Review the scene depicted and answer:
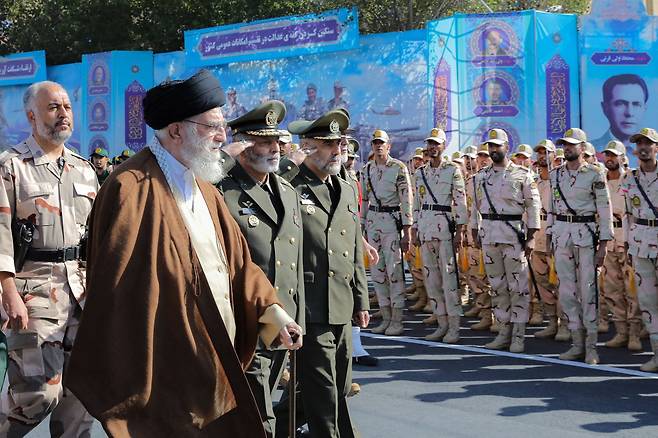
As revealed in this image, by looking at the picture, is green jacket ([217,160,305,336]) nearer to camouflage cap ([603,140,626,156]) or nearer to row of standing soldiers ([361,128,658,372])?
row of standing soldiers ([361,128,658,372])

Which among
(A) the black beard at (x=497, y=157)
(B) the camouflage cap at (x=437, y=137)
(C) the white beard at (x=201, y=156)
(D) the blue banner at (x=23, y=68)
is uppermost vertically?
(D) the blue banner at (x=23, y=68)

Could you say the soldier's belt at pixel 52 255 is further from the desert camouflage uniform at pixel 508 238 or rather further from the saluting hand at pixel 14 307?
the desert camouflage uniform at pixel 508 238

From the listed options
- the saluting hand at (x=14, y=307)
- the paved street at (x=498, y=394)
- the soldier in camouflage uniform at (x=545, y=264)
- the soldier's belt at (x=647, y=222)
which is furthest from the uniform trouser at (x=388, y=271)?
the saluting hand at (x=14, y=307)

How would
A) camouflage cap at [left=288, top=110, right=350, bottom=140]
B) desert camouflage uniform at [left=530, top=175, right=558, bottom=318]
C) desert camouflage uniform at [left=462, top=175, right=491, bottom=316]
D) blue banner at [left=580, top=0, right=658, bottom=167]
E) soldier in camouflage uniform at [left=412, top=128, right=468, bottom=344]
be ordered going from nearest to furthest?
camouflage cap at [left=288, top=110, right=350, bottom=140], soldier in camouflage uniform at [left=412, top=128, right=468, bottom=344], desert camouflage uniform at [left=530, top=175, right=558, bottom=318], desert camouflage uniform at [left=462, top=175, right=491, bottom=316], blue banner at [left=580, top=0, right=658, bottom=167]

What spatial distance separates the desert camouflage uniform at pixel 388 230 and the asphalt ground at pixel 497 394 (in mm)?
956

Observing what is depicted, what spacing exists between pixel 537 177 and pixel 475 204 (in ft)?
7.57

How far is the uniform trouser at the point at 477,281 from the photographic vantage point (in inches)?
504

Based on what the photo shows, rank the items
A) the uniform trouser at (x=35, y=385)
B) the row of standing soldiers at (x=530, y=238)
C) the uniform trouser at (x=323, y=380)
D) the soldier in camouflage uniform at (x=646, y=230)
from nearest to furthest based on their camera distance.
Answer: the uniform trouser at (x=35, y=385), the uniform trouser at (x=323, y=380), the soldier in camouflage uniform at (x=646, y=230), the row of standing soldiers at (x=530, y=238)

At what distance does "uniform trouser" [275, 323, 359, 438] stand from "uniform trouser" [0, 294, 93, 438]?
1.30 m

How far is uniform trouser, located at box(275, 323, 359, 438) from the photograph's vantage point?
5.99m

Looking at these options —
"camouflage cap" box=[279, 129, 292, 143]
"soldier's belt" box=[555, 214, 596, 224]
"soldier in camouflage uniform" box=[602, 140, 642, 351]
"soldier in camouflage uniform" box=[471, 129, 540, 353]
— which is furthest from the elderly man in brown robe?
"soldier in camouflage uniform" box=[602, 140, 642, 351]

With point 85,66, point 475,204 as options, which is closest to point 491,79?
point 475,204

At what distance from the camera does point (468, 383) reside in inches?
356

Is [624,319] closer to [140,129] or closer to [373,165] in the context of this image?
[373,165]
